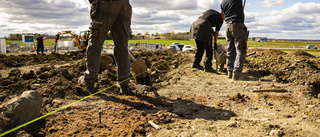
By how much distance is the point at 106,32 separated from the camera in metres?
3.50

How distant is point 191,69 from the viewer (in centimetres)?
693

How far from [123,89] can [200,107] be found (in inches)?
50.2

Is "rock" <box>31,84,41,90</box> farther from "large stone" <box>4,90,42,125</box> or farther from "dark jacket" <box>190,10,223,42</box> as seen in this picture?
"dark jacket" <box>190,10,223,42</box>

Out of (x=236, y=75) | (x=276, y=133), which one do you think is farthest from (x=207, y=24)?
(x=276, y=133)

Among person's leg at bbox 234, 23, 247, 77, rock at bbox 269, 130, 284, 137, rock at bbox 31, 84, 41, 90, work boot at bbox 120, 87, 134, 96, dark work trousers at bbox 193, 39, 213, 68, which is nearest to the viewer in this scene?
rock at bbox 269, 130, 284, 137

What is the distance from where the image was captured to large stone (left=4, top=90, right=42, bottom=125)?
7.52ft

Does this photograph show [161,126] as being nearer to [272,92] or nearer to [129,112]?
[129,112]

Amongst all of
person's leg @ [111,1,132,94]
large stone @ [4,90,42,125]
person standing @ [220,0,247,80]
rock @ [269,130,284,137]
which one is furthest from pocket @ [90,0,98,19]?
person standing @ [220,0,247,80]

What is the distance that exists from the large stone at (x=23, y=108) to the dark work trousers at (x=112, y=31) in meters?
1.14

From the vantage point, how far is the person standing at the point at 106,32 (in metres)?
3.36

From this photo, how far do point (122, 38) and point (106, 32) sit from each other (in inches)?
11.1

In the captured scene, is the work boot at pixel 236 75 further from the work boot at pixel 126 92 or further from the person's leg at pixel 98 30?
the person's leg at pixel 98 30

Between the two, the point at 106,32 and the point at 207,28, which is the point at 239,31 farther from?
the point at 106,32

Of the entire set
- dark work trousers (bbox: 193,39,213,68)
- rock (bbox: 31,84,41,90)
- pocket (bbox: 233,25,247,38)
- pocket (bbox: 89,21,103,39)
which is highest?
pocket (bbox: 233,25,247,38)
